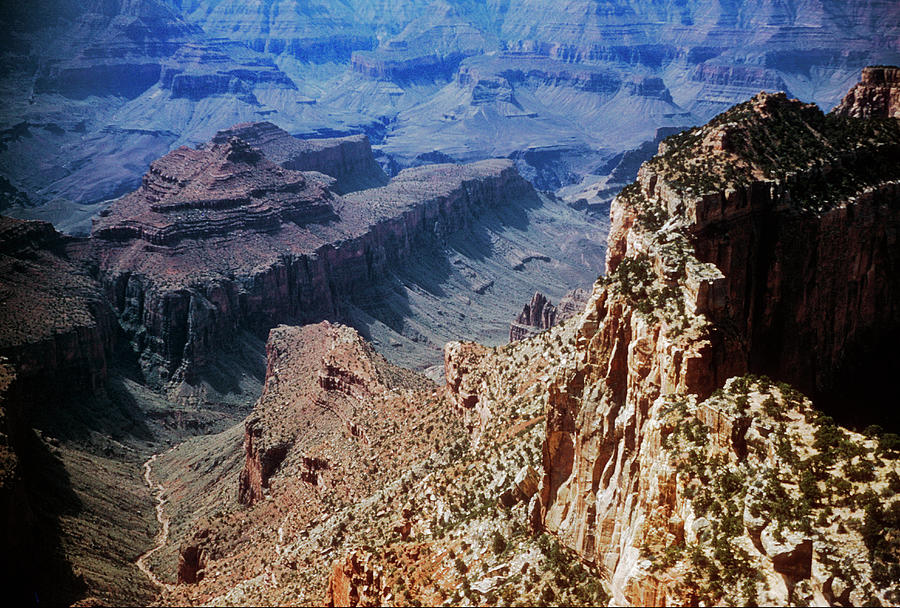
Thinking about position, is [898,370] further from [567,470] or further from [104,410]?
[104,410]

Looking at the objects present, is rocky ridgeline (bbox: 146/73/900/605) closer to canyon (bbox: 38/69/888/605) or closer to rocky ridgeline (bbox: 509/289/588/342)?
canyon (bbox: 38/69/888/605)

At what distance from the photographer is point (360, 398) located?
205 ft

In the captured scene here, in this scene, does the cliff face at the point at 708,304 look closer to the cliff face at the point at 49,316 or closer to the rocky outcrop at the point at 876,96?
the rocky outcrop at the point at 876,96

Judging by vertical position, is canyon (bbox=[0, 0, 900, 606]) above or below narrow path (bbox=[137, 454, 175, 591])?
above

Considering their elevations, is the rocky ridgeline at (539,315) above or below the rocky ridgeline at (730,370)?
below

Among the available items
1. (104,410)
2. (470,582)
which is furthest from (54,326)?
(470,582)

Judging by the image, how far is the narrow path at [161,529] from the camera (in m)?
58.2

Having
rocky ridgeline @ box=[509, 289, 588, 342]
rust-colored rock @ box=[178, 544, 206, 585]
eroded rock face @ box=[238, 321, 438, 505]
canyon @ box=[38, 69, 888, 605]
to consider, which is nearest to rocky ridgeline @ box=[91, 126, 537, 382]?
rocky ridgeline @ box=[509, 289, 588, 342]

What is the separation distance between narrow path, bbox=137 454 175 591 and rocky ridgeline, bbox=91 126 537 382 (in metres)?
28.7

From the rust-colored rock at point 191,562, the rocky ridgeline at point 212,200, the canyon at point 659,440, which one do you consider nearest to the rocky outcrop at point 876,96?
the canyon at point 659,440

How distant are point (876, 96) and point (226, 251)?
297 ft

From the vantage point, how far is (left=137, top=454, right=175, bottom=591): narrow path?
5825 cm

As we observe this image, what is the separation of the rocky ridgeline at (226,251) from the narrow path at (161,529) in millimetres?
28687

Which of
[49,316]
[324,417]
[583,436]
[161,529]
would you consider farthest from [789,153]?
[49,316]
